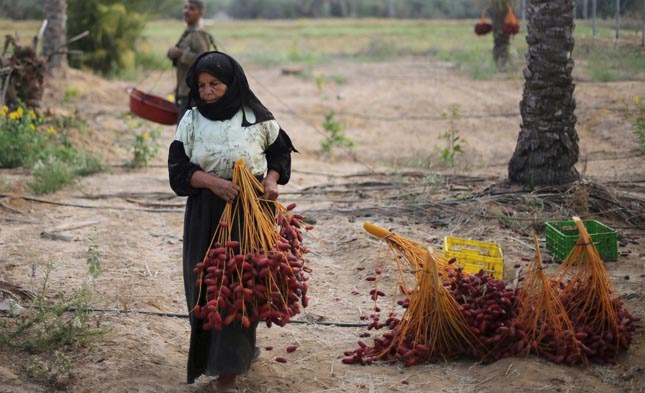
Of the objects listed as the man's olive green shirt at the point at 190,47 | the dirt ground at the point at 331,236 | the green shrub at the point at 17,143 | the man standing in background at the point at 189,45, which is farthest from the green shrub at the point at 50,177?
the man's olive green shirt at the point at 190,47

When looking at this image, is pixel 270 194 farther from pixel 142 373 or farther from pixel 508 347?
pixel 508 347

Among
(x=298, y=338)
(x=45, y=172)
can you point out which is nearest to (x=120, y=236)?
(x=45, y=172)

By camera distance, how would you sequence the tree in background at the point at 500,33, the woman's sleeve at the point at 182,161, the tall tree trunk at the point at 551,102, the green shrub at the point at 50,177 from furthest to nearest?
the tree in background at the point at 500,33 < the green shrub at the point at 50,177 < the tall tree trunk at the point at 551,102 < the woman's sleeve at the point at 182,161

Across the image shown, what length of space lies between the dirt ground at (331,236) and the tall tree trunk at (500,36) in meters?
1.95

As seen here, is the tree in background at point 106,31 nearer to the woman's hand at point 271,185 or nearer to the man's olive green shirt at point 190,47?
the man's olive green shirt at point 190,47

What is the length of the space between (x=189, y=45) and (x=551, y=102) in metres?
3.71

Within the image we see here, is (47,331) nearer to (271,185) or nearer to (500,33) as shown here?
(271,185)

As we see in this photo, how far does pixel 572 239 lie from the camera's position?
599cm

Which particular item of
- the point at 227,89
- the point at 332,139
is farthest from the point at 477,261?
the point at 332,139

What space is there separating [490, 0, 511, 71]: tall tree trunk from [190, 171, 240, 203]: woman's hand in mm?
13791

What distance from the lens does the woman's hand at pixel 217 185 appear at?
399cm

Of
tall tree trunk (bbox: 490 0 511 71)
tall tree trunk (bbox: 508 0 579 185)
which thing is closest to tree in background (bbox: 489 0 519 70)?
tall tree trunk (bbox: 490 0 511 71)

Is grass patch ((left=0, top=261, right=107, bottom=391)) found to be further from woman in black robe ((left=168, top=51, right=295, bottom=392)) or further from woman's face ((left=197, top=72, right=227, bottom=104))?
woman's face ((left=197, top=72, right=227, bottom=104))

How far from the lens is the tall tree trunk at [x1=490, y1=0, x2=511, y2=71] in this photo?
17.0 meters
